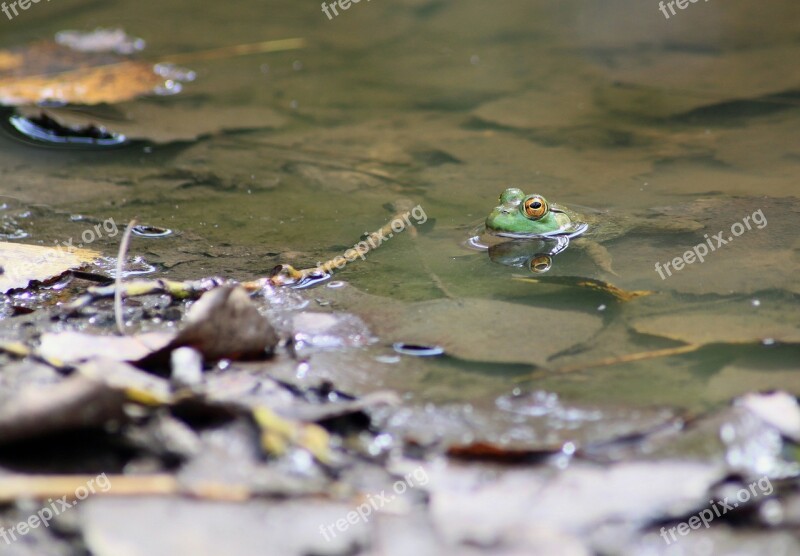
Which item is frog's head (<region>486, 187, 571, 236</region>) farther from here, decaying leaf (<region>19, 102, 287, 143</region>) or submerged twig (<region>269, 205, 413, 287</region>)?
decaying leaf (<region>19, 102, 287, 143</region>)

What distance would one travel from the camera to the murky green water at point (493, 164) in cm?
246

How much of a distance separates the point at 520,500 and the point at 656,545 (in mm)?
298

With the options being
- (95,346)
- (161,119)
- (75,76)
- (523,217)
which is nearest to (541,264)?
(523,217)

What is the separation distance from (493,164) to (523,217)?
2.91 feet

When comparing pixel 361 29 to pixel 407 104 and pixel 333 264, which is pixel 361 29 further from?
pixel 333 264

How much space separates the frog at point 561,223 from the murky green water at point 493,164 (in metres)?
0.09

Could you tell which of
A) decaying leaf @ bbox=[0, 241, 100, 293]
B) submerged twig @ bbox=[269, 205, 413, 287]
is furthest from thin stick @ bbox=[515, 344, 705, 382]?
decaying leaf @ bbox=[0, 241, 100, 293]

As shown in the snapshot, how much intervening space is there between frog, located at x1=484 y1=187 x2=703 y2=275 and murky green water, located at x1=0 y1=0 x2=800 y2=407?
3.6 inches

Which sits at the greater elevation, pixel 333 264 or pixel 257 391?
pixel 257 391

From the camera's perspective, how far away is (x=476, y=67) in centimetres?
605

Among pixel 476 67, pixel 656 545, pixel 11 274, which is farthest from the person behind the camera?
pixel 476 67

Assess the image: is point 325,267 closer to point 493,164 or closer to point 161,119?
point 493,164

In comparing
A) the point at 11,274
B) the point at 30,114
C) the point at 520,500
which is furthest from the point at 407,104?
the point at 520,500

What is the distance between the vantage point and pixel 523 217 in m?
3.54
